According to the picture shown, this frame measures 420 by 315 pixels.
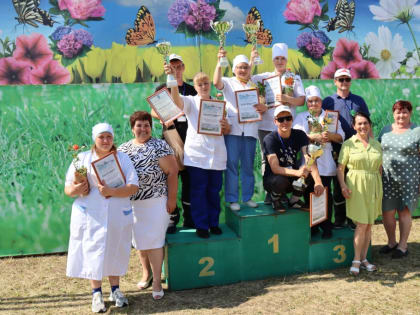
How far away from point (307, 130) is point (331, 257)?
151 cm

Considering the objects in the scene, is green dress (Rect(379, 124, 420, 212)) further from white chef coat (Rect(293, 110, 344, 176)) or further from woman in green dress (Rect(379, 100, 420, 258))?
white chef coat (Rect(293, 110, 344, 176))

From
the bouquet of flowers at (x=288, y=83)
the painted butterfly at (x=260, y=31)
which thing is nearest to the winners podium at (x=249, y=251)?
the bouquet of flowers at (x=288, y=83)

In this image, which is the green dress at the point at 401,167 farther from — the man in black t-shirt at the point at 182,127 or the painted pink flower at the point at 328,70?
the man in black t-shirt at the point at 182,127

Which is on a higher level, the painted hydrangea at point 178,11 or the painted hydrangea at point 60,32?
the painted hydrangea at point 178,11

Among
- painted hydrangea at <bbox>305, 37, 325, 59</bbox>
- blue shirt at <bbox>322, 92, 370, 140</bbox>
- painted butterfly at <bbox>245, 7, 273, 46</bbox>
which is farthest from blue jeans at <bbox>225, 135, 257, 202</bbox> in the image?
painted hydrangea at <bbox>305, 37, 325, 59</bbox>

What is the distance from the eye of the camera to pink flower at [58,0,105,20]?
510cm

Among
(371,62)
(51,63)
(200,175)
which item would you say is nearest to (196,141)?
(200,175)

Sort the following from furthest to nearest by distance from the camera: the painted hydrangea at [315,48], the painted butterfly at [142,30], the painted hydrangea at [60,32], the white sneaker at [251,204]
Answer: the painted hydrangea at [315,48] < the painted butterfly at [142,30] < the painted hydrangea at [60,32] < the white sneaker at [251,204]

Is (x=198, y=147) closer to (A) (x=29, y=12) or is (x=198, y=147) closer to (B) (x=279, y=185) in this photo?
(B) (x=279, y=185)

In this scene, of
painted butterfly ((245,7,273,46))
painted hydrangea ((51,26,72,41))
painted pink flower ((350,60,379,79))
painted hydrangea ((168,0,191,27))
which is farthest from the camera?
painted pink flower ((350,60,379,79))

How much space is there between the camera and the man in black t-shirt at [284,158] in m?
4.09

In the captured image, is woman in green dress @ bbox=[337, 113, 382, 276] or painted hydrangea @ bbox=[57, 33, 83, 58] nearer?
woman in green dress @ bbox=[337, 113, 382, 276]

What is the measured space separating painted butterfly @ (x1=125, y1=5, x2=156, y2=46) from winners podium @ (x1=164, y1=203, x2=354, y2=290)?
2.67 meters

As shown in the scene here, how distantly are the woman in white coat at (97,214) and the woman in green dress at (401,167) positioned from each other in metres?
3.14
